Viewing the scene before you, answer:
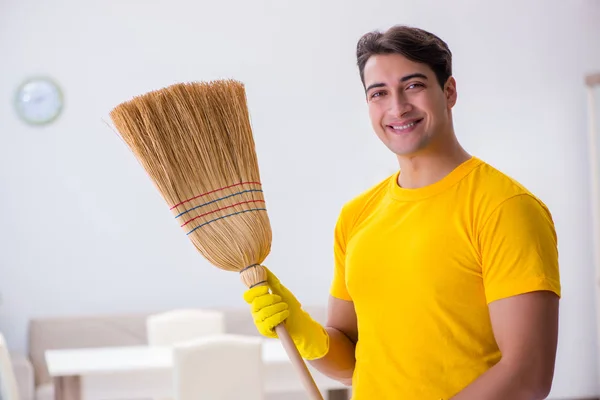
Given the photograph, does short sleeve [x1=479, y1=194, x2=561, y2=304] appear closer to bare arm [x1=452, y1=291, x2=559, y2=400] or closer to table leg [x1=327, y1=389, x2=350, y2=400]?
bare arm [x1=452, y1=291, x2=559, y2=400]

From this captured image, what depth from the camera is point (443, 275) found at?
1343 millimetres

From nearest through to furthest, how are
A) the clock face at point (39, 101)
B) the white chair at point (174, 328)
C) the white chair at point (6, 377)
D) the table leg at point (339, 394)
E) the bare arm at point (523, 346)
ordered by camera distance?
the bare arm at point (523, 346) → the white chair at point (6, 377) → the table leg at point (339, 394) → the white chair at point (174, 328) → the clock face at point (39, 101)

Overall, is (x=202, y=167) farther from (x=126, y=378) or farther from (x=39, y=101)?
(x=39, y=101)

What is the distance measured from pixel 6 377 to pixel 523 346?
2.91 m

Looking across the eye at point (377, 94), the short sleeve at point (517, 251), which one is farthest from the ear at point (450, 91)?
the short sleeve at point (517, 251)

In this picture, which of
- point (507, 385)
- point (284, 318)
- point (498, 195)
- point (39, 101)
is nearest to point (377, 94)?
point (498, 195)

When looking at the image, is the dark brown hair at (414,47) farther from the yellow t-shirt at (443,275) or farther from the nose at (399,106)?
the yellow t-shirt at (443,275)

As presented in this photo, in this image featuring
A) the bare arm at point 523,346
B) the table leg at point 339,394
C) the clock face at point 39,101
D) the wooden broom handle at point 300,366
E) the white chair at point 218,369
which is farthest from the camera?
the clock face at point 39,101

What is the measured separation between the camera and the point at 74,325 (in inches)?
195

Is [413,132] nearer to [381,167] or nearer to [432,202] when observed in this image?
[432,202]

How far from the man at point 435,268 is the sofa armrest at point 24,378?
11.0 feet

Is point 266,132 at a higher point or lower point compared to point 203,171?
higher

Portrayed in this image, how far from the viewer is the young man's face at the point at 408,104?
143cm

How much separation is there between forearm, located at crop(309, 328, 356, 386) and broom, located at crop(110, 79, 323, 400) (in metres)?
0.16
